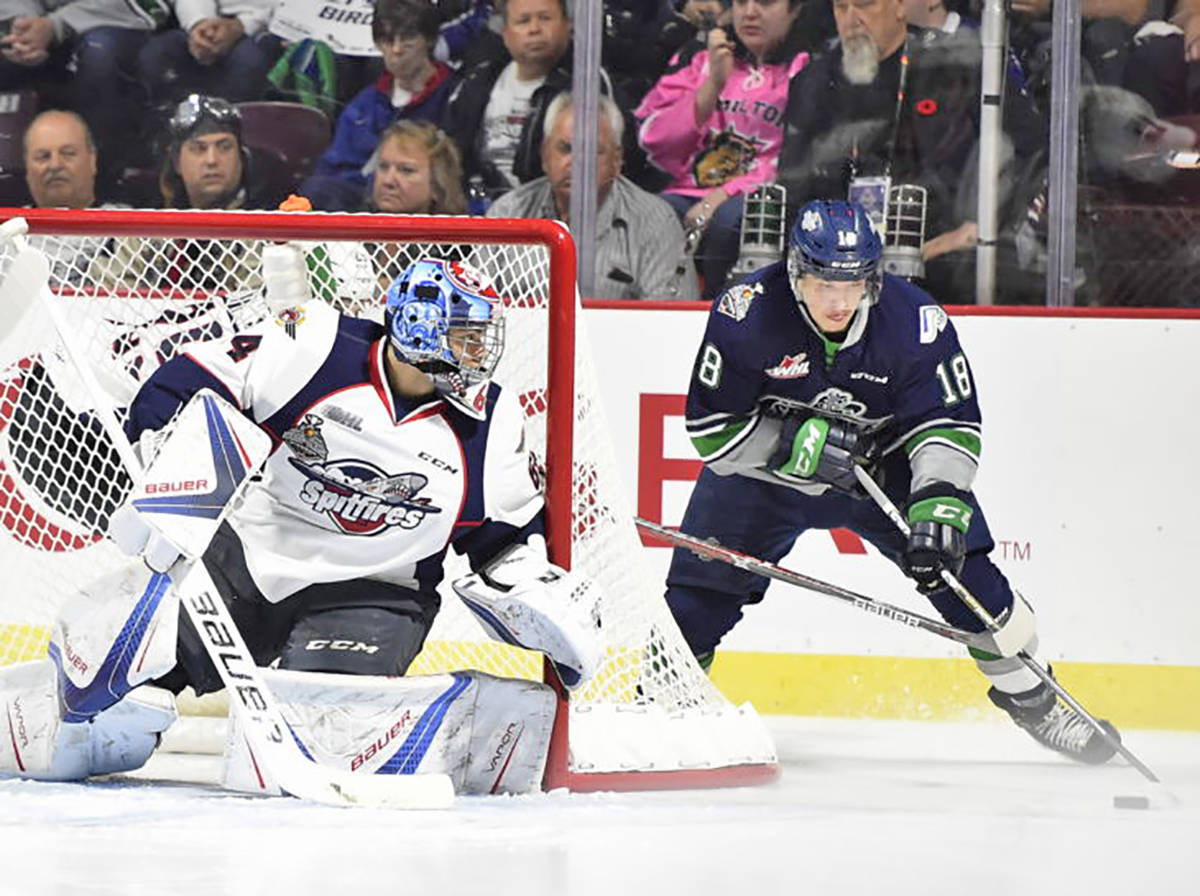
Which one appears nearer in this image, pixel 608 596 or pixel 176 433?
pixel 176 433

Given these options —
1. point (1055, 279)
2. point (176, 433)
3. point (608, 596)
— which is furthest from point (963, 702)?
point (176, 433)

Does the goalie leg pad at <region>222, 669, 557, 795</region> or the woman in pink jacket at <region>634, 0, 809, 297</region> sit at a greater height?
the woman in pink jacket at <region>634, 0, 809, 297</region>

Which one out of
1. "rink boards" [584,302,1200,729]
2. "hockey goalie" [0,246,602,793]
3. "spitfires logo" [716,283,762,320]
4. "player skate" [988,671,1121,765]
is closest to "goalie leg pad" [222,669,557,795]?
"hockey goalie" [0,246,602,793]

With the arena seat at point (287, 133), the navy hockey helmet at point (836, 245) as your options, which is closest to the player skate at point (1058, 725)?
the navy hockey helmet at point (836, 245)

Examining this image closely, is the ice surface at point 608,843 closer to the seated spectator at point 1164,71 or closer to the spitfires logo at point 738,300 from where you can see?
the spitfires logo at point 738,300

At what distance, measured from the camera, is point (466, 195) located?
17.3 feet

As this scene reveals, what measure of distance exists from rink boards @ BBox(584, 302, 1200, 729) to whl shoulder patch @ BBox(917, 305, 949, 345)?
62 centimetres

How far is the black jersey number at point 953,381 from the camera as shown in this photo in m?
4.38

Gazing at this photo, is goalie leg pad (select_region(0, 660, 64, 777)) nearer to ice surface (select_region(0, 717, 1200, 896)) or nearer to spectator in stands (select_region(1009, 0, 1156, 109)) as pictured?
ice surface (select_region(0, 717, 1200, 896))

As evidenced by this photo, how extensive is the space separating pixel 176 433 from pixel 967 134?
2.33 metres

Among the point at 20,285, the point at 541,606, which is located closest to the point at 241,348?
the point at 20,285

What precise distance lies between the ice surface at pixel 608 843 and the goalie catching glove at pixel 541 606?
0.77 feet

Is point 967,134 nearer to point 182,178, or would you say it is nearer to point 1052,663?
point 1052,663

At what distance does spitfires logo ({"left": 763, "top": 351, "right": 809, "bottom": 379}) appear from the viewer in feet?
14.5
